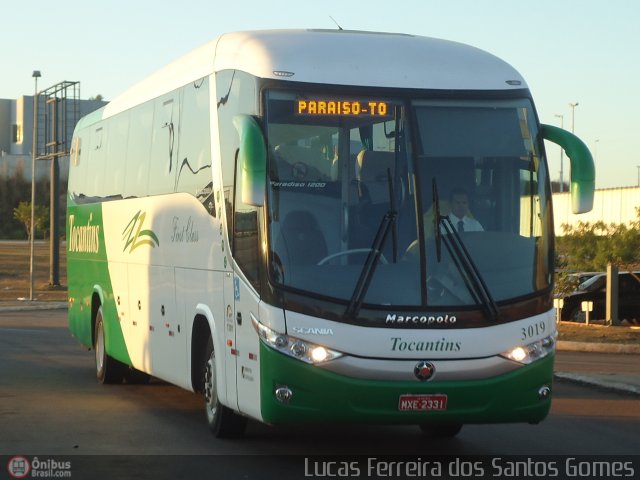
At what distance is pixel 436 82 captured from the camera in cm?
1005

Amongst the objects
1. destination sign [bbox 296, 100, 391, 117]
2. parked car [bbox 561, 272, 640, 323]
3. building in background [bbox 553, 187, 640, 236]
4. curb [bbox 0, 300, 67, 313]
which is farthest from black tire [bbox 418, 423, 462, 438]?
building in background [bbox 553, 187, 640, 236]

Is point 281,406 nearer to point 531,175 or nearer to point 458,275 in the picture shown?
point 458,275

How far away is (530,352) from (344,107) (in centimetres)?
243

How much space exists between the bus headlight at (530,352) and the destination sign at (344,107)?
212 cm

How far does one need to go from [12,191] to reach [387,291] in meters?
112

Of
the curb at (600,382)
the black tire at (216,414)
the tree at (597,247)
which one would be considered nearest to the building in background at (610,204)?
the tree at (597,247)

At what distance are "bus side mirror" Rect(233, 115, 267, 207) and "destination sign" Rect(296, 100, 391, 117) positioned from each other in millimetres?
468

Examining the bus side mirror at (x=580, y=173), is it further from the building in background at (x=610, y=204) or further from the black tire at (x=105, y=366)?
the building in background at (x=610, y=204)

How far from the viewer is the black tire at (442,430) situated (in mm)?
11391

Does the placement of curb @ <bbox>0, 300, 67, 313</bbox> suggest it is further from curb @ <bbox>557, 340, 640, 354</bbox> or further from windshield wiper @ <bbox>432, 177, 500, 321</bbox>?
Result: windshield wiper @ <bbox>432, 177, 500, 321</bbox>

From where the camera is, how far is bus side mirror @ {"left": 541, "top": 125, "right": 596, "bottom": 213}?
388 inches

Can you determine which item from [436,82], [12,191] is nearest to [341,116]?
[436,82]

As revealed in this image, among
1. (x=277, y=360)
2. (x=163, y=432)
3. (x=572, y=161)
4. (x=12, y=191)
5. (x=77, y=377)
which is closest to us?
(x=277, y=360)

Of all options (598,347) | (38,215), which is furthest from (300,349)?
(38,215)
